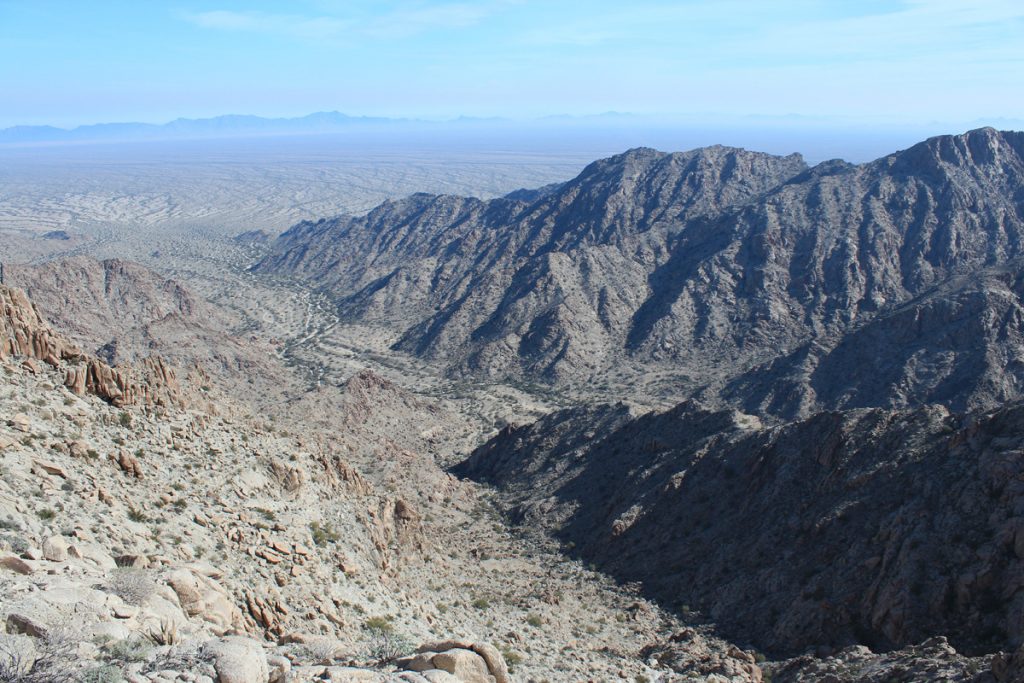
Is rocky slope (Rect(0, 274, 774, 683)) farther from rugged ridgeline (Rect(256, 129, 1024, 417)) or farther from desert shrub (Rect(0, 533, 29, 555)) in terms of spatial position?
rugged ridgeline (Rect(256, 129, 1024, 417))

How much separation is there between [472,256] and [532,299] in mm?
38306

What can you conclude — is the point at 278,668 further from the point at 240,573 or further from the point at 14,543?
the point at 240,573

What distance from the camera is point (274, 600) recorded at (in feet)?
59.4

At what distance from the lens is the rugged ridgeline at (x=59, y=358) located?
25266 mm

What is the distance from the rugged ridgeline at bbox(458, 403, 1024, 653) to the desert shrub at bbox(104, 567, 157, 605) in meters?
20.7

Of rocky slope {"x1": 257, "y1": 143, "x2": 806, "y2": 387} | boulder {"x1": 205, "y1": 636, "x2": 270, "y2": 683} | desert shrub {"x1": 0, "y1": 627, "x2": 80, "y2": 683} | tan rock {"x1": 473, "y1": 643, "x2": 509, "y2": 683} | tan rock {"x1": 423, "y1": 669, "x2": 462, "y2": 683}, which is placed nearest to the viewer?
desert shrub {"x1": 0, "y1": 627, "x2": 80, "y2": 683}

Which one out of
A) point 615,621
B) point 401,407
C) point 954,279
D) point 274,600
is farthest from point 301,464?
point 954,279

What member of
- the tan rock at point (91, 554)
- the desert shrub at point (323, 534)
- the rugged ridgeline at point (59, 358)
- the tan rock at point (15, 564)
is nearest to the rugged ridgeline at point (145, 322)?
the rugged ridgeline at point (59, 358)

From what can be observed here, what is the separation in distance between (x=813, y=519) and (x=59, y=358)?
30432 millimetres

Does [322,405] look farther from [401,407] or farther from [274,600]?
[274,600]

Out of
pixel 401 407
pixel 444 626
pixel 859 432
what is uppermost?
pixel 859 432

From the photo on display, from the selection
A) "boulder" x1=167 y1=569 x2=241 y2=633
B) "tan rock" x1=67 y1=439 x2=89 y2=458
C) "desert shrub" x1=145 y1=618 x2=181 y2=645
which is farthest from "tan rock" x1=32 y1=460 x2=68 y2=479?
"desert shrub" x1=145 y1=618 x2=181 y2=645

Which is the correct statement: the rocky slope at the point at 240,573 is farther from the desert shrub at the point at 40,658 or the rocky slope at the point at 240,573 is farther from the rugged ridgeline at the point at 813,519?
the rugged ridgeline at the point at 813,519

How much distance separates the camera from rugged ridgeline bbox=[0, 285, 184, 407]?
2527 cm
